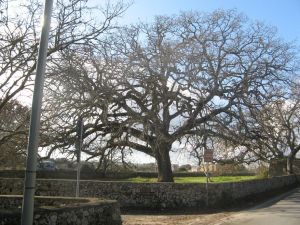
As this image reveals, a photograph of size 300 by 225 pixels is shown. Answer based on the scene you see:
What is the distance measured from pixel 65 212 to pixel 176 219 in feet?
31.2

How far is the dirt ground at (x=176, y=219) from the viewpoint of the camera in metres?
17.6

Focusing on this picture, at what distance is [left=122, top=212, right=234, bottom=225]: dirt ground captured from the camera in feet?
57.8

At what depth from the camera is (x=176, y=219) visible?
19141mm

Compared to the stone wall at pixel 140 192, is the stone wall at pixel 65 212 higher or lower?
lower

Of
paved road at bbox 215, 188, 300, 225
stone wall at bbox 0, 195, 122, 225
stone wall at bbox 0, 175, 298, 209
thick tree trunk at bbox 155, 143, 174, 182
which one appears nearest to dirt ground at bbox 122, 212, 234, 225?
paved road at bbox 215, 188, 300, 225

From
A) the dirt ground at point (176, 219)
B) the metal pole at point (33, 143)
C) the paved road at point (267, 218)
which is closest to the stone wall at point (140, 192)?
the dirt ground at point (176, 219)

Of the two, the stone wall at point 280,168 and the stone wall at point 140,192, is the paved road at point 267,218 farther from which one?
the stone wall at point 280,168

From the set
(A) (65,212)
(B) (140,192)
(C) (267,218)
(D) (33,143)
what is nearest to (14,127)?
(B) (140,192)

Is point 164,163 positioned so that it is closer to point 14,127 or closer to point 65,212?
point 14,127

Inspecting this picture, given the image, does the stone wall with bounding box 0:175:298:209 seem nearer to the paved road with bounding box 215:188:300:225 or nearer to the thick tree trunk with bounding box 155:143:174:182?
the paved road with bounding box 215:188:300:225

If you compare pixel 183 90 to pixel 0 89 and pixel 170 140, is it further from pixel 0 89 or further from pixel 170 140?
pixel 0 89

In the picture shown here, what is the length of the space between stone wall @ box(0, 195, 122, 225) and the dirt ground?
453cm

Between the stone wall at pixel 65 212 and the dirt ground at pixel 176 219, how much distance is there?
14.9ft

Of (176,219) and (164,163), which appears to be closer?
(176,219)
